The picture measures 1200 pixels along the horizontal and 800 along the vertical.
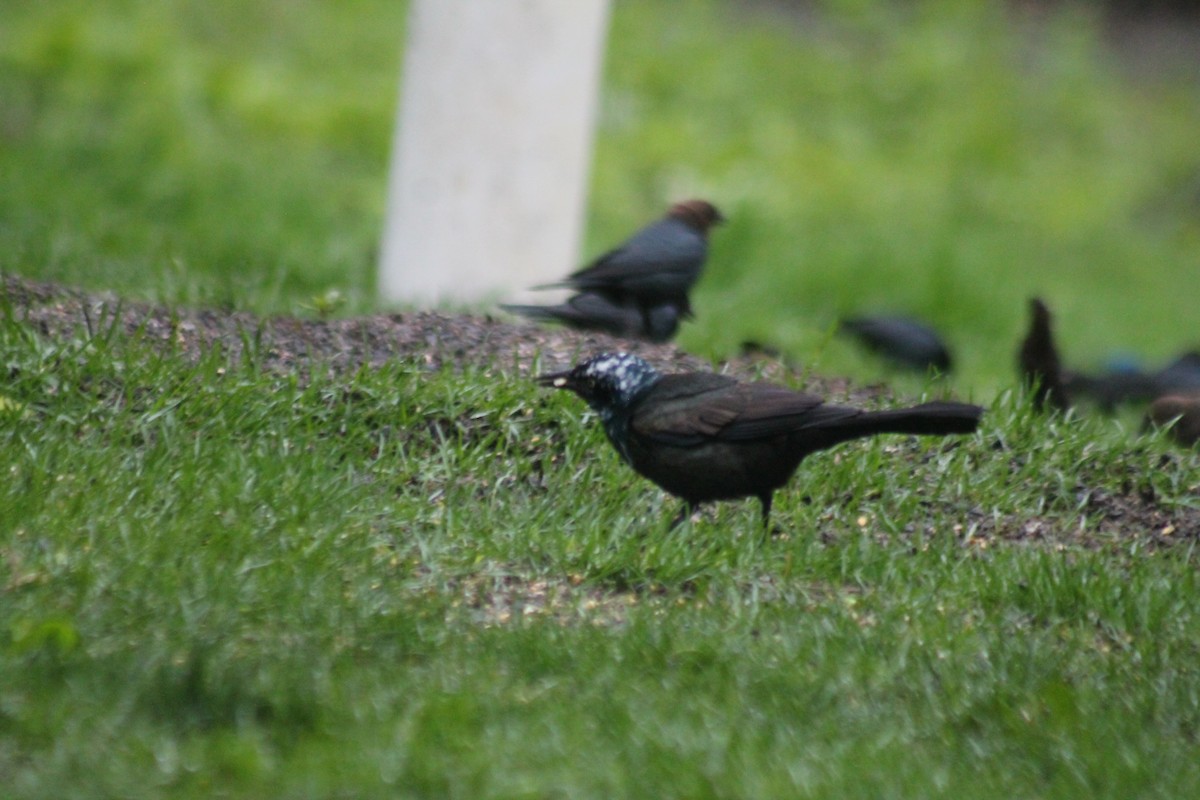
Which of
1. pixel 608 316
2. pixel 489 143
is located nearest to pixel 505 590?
pixel 608 316

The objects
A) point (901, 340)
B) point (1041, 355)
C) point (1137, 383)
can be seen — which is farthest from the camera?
point (901, 340)

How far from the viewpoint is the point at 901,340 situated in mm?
9586

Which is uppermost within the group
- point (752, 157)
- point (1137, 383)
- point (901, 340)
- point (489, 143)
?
point (489, 143)

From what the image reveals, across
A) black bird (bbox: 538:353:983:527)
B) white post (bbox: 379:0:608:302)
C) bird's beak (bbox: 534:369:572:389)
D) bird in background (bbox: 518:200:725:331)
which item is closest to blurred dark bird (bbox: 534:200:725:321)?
bird in background (bbox: 518:200:725:331)

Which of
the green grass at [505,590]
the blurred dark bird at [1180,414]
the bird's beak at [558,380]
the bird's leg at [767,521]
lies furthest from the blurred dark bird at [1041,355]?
the bird's beak at [558,380]

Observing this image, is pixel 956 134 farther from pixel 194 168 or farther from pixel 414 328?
pixel 414 328

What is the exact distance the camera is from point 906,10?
18.7 meters

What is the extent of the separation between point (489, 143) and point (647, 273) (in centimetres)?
141

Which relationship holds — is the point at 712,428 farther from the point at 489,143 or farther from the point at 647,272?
the point at 489,143

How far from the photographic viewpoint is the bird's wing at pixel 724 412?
4.86 metres

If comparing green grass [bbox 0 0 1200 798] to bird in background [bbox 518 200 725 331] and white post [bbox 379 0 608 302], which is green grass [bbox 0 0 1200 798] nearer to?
bird in background [bbox 518 200 725 331]

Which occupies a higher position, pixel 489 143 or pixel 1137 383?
pixel 489 143

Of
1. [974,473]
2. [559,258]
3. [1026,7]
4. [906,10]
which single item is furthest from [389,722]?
[1026,7]

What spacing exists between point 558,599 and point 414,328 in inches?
85.0
